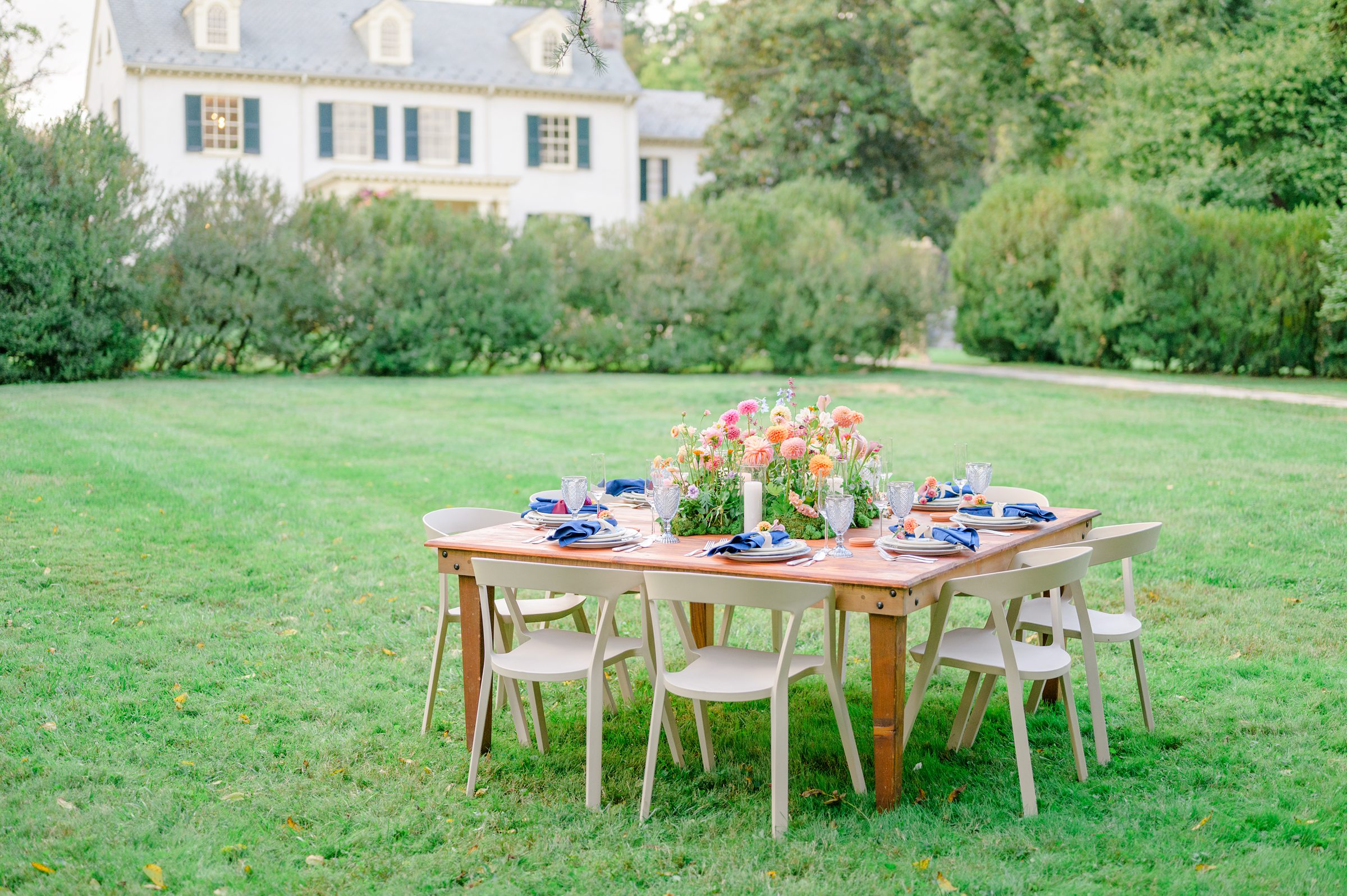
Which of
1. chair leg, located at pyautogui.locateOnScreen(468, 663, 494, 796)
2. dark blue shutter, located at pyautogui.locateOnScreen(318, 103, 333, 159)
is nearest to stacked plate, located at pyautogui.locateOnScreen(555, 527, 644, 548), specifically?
chair leg, located at pyautogui.locateOnScreen(468, 663, 494, 796)

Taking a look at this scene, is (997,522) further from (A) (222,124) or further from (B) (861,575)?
(A) (222,124)

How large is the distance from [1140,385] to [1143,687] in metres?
15.6

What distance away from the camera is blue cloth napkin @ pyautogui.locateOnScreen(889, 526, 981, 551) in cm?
466

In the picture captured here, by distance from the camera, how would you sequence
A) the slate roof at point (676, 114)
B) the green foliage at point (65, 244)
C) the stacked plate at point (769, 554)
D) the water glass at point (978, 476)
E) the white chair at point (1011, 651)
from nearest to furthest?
the white chair at point (1011, 651), the stacked plate at point (769, 554), the water glass at point (978, 476), the green foliage at point (65, 244), the slate roof at point (676, 114)

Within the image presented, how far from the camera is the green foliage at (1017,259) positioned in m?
23.3

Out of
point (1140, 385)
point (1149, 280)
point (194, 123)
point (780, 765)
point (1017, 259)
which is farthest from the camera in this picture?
point (194, 123)

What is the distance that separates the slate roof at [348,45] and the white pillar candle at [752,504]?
26.7 meters

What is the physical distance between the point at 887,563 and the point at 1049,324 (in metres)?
20.9

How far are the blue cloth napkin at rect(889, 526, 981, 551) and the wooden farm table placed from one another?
4 cm

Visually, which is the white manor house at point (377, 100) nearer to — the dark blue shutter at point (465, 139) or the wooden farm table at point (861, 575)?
the dark blue shutter at point (465, 139)

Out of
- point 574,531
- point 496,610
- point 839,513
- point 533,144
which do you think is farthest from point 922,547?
point 533,144

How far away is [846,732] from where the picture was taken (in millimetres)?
4457

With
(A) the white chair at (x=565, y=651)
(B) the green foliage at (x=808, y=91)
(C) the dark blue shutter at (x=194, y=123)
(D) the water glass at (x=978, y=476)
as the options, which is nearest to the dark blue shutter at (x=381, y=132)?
(C) the dark blue shutter at (x=194, y=123)

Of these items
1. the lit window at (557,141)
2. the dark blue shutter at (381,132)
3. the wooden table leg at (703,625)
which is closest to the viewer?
the wooden table leg at (703,625)
